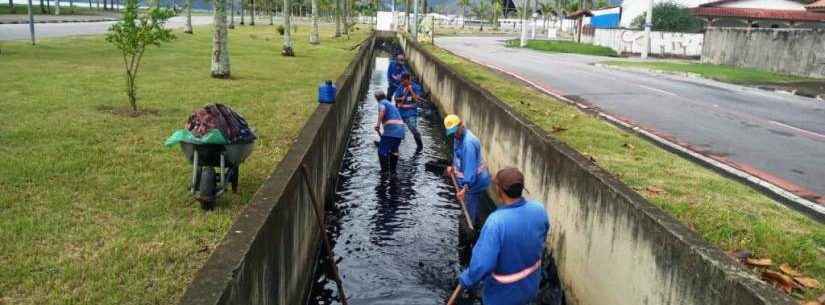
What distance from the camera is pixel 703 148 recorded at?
12180mm

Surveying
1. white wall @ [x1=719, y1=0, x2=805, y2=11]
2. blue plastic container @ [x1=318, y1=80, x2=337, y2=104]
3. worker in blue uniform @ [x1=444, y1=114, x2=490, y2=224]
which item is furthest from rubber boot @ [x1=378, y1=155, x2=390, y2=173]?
white wall @ [x1=719, y1=0, x2=805, y2=11]

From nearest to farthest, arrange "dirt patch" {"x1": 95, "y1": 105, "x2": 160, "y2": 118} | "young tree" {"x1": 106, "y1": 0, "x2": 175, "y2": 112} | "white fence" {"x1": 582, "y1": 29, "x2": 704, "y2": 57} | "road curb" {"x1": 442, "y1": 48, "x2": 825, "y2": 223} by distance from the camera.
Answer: "road curb" {"x1": 442, "y1": 48, "x2": 825, "y2": 223}
"young tree" {"x1": 106, "y1": 0, "x2": 175, "y2": 112}
"dirt patch" {"x1": 95, "y1": 105, "x2": 160, "y2": 118}
"white fence" {"x1": 582, "y1": 29, "x2": 704, "y2": 57}

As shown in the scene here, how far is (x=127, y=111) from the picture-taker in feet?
43.4

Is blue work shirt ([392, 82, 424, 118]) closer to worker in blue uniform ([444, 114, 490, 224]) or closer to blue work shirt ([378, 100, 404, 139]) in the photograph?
blue work shirt ([378, 100, 404, 139])

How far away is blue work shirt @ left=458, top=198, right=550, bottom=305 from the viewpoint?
5.16 meters

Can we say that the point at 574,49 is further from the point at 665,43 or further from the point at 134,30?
the point at 134,30

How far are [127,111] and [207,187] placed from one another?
6.67 meters

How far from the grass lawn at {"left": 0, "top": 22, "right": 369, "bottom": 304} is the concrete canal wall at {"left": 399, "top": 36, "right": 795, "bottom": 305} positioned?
3.74 meters

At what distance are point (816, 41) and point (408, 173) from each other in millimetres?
22261

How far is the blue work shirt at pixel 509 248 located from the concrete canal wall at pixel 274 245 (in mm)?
1620

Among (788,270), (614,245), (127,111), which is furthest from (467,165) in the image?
(127,111)

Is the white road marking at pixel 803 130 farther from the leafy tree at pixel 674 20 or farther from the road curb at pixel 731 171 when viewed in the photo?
the leafy tree at pixel 674 20

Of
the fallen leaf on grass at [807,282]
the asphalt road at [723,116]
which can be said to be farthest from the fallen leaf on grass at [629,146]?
the fallen leaf on grass at [807,282]

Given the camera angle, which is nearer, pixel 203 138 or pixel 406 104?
pixel 203 138
